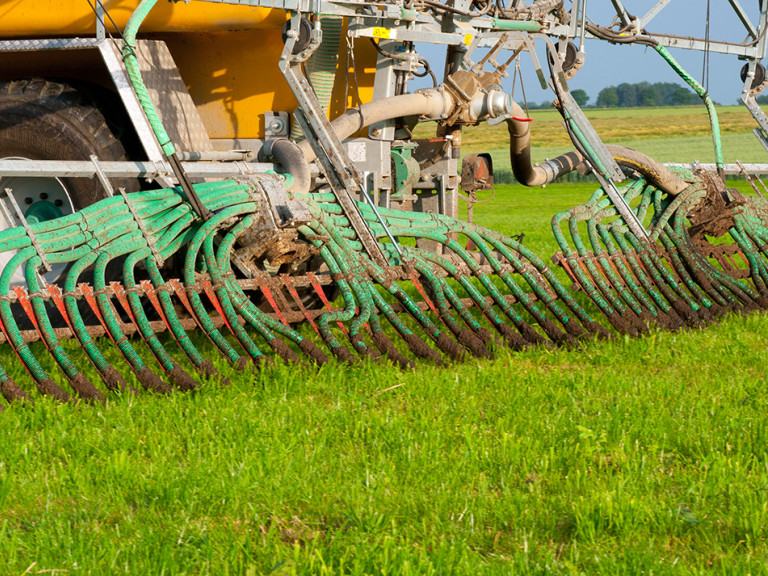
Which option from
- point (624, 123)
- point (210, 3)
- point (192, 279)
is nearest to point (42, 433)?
point (192, 279)

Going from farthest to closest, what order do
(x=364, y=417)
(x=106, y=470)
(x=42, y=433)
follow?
1. (x=364, y=417)
2. (x=42, y=433)
3. (x=106, y=470)

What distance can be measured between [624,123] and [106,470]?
45.1 metres

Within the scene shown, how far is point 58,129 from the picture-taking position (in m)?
4.78

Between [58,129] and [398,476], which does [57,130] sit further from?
[398,476]

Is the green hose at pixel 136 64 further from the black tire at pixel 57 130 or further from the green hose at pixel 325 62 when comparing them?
the green hose at pixel 325 62

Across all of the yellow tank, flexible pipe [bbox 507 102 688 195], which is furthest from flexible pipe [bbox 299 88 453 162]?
flexible pipe [bbox 507 102 688 195]

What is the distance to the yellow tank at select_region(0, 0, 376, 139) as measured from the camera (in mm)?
4828

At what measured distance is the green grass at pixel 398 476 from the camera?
7.69 ft

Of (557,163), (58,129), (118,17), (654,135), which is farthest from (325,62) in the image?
(654,135)

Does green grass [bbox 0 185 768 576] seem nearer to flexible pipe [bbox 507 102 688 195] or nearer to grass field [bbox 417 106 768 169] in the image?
flexible pipe [bbox 507 102 688 195]

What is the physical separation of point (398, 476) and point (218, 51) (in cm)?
308

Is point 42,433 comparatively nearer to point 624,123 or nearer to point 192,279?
point 192,279

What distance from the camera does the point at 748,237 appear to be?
6.03m

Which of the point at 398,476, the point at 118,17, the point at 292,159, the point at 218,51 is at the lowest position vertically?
the point at 398,476
